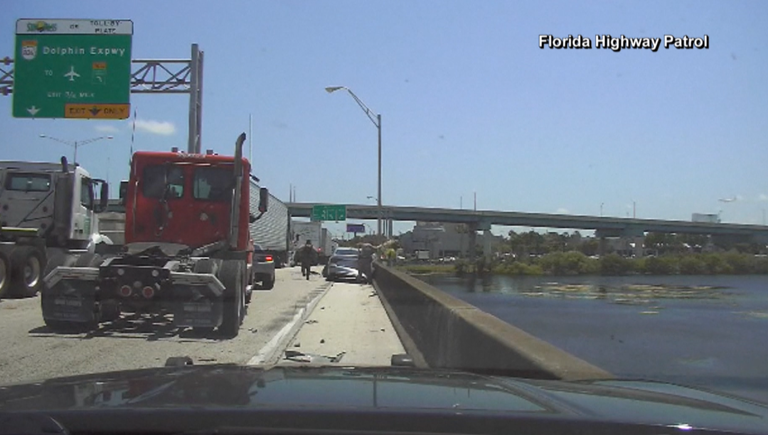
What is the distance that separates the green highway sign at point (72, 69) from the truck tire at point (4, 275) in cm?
638

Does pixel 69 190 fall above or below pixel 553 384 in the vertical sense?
Result: above

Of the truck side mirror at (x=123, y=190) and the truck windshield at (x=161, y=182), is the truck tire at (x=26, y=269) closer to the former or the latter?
the truck side mirror at (x=123, y=190)

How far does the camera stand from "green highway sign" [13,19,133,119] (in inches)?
867

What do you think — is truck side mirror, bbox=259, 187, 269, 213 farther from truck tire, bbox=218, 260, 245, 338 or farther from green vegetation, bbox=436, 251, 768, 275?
green vegetation, bbox=436, 251, 768, 275

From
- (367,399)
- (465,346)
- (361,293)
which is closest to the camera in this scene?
(367,399)

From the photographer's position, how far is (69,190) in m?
17.9

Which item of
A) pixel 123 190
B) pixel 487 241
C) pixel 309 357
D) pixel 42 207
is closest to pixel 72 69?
pixel 42 207

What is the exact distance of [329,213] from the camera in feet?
240

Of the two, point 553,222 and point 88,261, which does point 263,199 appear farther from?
point 553,222

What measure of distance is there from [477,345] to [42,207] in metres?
14.7

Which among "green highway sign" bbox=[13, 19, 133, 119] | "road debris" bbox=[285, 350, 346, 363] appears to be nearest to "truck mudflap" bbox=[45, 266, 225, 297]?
"road debris" bbox=[285, 350, 346, 363]

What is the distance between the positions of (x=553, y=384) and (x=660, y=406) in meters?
0.95

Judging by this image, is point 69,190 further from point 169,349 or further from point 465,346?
point 465,346

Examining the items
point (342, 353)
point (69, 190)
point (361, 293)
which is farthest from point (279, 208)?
point (342, 353)
